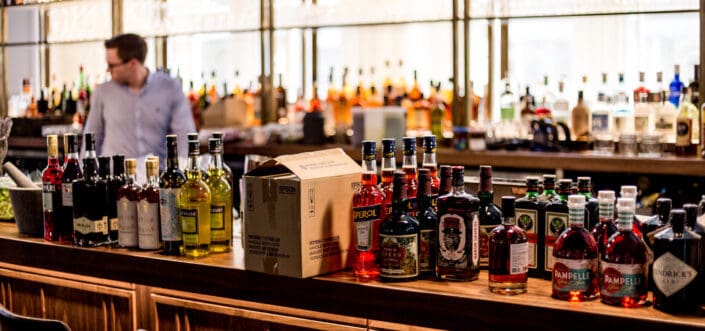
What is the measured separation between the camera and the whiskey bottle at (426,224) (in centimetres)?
218

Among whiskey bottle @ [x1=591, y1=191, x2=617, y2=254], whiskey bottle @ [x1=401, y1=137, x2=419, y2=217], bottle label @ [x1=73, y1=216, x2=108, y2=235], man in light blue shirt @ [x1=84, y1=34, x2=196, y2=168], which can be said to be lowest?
bottle label @ [x1=73, y1=216, x2=108, y2=235]

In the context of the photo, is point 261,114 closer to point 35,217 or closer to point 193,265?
point 35,217

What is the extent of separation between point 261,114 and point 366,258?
3.83m

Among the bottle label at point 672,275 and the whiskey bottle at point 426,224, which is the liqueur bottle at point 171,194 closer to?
the whiskey bottle at point 426,224

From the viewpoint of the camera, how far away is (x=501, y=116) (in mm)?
5207

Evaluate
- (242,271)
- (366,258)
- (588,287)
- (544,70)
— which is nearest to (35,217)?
(242,271)

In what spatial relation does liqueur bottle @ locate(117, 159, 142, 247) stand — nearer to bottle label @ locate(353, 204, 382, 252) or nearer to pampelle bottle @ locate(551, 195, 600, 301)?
bottle label @ locate(353, 204, 382, 252)

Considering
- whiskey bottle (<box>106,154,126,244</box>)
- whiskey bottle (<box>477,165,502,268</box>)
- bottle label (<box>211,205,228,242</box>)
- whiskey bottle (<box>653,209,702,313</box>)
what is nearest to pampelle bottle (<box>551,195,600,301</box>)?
whiskey bottle (<box>653,209,702,313</box>)

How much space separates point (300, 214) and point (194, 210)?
0.41 meters

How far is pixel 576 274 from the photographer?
1.95 meters

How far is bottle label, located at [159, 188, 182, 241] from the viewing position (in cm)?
252

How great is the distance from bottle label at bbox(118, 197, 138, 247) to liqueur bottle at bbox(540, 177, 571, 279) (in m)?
1.18

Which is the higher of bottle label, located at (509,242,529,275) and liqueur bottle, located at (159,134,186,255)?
liqueur bottle, located at (159,134,186,255)

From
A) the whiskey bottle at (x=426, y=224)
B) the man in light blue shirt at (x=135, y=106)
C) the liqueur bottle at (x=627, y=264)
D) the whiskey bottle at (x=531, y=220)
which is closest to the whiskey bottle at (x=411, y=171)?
the whiskey bottle at (x=426, y=224)
